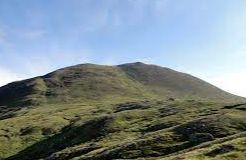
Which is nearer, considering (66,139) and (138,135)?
(138,135)

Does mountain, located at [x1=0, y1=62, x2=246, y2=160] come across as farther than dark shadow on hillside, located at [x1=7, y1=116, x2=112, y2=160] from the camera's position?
No

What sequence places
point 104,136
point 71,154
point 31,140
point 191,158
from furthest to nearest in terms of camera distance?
1. point 31,140
2. point 104,136
3. point 71,154
4. point 191,158

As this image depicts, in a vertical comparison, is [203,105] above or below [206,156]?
above

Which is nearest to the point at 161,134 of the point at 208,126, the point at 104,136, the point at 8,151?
the point at 208,126

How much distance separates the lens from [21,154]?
14188 cm

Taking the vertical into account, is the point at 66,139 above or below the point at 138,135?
above

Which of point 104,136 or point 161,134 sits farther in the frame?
point 104,136

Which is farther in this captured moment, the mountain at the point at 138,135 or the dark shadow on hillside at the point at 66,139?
the dark shadow on hillside at the point at 66,139

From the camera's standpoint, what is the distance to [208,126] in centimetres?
10250

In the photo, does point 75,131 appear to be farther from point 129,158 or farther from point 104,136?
point 129,158

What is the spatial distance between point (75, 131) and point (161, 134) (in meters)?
52.2

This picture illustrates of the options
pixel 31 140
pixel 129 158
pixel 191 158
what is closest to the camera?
pixel 191 158

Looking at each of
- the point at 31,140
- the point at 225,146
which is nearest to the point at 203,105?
the point at 31,140

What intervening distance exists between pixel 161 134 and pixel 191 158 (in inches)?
1933
